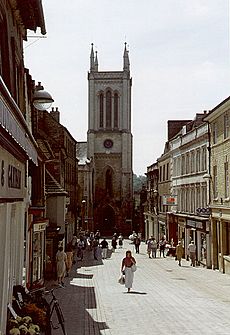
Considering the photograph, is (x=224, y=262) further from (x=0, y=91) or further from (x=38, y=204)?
(x=0, y=91)

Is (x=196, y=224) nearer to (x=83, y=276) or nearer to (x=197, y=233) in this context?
(x=197, y=233)

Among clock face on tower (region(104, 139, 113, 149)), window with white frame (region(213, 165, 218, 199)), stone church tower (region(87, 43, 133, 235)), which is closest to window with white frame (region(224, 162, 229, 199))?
window with white frame (region(213, 165, 218, 199))

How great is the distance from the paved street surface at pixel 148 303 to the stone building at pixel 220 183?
4.16ft

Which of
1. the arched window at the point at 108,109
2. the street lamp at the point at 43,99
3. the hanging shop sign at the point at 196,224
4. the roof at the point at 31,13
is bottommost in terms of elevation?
the hanging shop sign at the point at 196,224

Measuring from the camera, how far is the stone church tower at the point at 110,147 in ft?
288

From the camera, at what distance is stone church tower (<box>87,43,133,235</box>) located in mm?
87750

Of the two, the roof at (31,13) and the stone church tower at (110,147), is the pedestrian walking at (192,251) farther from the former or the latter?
the stone church tower at (110,147)

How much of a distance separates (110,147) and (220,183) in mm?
60129

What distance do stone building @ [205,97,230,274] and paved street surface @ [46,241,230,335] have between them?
127 centimetres

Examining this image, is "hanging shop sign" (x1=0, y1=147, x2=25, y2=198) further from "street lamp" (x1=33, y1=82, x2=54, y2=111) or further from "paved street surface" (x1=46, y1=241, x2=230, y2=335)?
"paved street surface" (x1=46, y1=241, x2=230, y2=335)

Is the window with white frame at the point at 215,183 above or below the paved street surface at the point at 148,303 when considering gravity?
above

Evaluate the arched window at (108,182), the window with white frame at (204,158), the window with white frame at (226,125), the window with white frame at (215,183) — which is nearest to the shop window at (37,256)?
the window with white frame at (226,125)

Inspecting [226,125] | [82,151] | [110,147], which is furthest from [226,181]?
[82,151]

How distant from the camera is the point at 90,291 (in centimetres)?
2272
